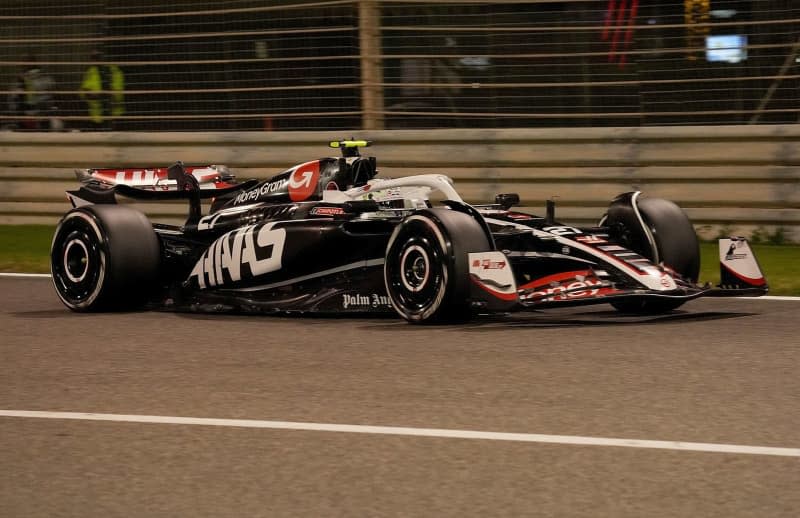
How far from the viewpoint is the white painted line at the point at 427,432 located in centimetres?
470

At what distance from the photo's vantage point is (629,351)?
22.3ft

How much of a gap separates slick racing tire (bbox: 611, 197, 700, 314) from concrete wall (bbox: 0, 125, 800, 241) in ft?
11.5

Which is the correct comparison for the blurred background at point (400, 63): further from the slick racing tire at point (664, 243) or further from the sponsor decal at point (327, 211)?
the sponsor decal at point (327, 211)

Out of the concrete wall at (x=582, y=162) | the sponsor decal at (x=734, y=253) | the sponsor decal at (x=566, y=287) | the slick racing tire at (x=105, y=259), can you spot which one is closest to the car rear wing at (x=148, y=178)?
the slick racing tire at (x=105, y=259)

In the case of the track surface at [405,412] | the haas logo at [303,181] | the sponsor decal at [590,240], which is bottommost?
the track surface at [405,412]

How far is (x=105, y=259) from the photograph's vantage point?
884 cm

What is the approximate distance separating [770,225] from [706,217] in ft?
1.75

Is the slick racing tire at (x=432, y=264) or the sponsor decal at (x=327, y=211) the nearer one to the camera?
the slick racing tire at (x=432, y=264)

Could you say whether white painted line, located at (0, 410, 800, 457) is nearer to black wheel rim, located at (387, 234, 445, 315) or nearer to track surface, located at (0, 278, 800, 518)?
track surface, located at (0, 278, 800, 518)

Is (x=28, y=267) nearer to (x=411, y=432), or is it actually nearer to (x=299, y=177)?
(x=299, y=177)

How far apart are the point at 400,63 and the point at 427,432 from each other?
8168 mm

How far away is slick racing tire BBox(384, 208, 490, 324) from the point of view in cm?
757

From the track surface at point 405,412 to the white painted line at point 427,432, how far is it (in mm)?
58

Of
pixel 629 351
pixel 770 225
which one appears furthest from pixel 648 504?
pixel 770 225
